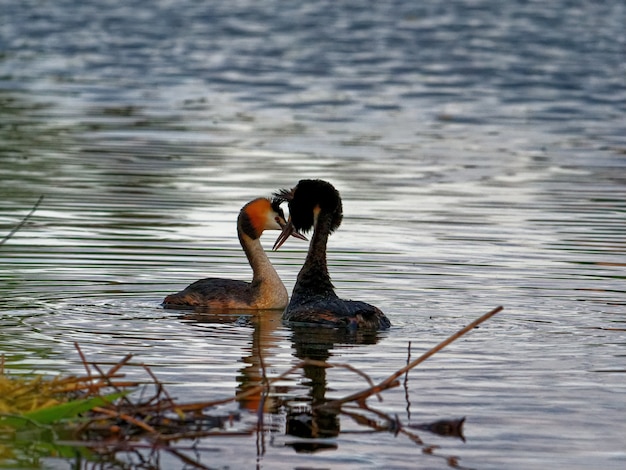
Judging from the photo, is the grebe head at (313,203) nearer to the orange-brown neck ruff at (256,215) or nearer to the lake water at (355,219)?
the lake water at (355,219)

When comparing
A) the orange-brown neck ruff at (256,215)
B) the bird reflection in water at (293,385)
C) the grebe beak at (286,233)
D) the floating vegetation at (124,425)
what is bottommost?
the bird reflection in water at (293,385)

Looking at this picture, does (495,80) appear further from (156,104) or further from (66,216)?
(66,216)

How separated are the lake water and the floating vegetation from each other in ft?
0.32

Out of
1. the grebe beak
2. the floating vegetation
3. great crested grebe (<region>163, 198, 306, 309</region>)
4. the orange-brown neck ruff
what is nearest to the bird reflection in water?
the floating vegetation

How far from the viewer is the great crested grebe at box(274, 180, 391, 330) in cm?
1230

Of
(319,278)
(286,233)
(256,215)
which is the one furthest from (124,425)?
(256,215)

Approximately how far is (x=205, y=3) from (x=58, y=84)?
1991cm

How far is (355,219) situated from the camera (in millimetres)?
17891

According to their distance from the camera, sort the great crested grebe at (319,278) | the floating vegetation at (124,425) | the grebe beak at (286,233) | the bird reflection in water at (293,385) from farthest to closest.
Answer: the grebe beak at (286,233)
the great crested grebe at (319,278)
the bird reflection in water at (293,385)
the floating vegetation at (124,425)

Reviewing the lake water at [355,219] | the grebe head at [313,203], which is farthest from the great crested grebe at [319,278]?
the lake water at [355,219]

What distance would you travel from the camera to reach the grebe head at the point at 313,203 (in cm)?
1339

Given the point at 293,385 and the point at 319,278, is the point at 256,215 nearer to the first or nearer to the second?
the point at 319,278

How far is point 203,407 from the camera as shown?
8414 mm

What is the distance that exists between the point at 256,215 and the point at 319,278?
198 centimetres
